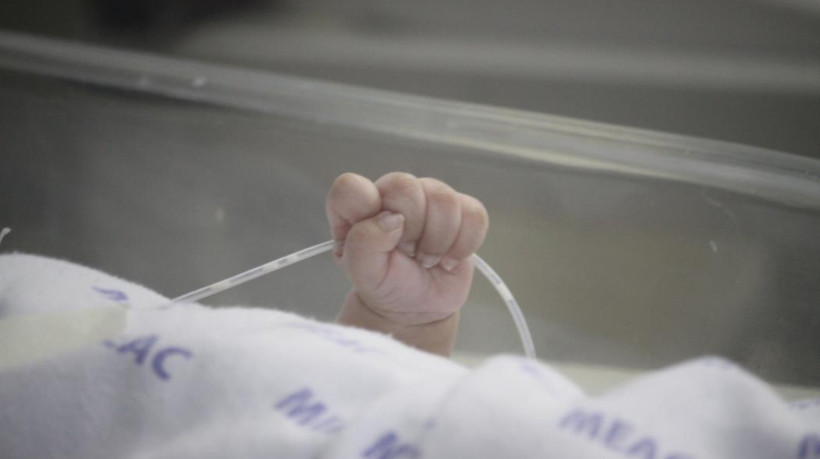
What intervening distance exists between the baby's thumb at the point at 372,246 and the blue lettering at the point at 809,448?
29cm

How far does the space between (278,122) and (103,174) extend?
0.19m

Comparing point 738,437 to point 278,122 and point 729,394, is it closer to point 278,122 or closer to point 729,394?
point 729,394

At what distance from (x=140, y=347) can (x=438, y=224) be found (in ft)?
0.75

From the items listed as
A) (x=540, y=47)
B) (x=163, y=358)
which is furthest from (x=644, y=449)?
(x=540, y=47)

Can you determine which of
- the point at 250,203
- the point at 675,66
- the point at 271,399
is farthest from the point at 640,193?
the point at 271,399

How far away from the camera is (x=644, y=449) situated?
347 mm

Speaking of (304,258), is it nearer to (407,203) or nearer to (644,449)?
(407,203)

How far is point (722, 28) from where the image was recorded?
0.84 meters

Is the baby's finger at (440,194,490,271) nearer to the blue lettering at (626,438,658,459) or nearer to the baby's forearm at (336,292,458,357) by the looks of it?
the baby's forearm at (336,292,458,357)

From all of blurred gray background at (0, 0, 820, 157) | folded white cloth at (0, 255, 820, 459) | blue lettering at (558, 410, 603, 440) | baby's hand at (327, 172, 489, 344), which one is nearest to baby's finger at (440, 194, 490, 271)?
baby's hand at (327, 172, 489, 344)

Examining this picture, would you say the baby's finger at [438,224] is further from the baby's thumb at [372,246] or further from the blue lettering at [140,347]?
the blue lettering at [140,347]

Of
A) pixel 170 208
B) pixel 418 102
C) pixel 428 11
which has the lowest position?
pixel 170 208

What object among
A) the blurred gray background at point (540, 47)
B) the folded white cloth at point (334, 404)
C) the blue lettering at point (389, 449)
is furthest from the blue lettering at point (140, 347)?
the blurred gray background at point (540, 47)

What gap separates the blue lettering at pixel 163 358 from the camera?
42 centimetres
